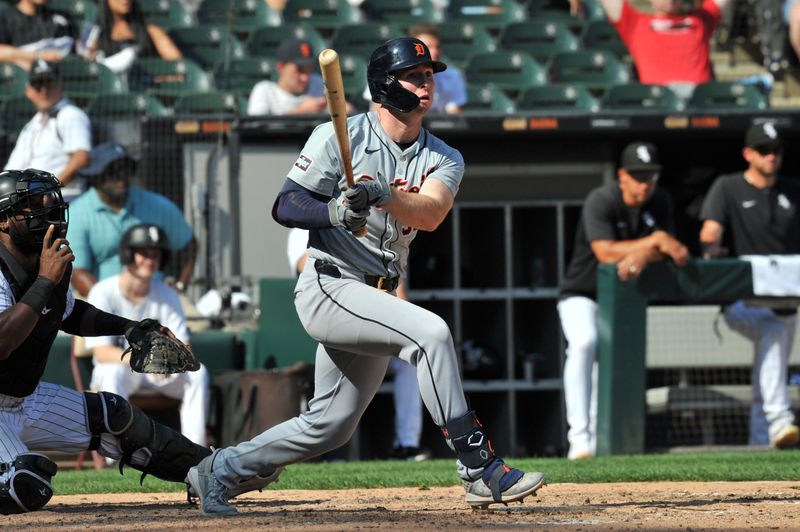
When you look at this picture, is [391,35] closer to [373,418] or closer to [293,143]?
[293,143]

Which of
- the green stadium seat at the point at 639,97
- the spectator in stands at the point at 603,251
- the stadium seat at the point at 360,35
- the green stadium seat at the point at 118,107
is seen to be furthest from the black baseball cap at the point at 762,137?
the green stadium seat at the point at 118,107

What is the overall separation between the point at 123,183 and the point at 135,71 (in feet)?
8.12

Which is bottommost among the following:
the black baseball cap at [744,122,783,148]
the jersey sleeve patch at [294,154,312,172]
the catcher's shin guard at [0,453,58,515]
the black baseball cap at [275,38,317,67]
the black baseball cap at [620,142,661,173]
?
the catcher's shin guard at [0,453,58,515]

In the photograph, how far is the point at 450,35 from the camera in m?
11.5

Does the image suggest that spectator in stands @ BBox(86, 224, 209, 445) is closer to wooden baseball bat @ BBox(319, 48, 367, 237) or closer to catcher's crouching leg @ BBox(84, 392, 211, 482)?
catcher's crouching leg @ BBox(84, 392, 211, 482)

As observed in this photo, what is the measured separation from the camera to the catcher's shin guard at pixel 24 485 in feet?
14.2

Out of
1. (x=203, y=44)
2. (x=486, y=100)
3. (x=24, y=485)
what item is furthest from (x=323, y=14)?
(x=24, y=485)

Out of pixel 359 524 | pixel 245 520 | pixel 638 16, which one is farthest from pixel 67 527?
pixel 638 16

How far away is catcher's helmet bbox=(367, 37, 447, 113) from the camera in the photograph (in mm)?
4480

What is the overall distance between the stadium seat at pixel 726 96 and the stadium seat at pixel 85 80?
174 inches

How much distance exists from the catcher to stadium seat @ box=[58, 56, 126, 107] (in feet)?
17.7

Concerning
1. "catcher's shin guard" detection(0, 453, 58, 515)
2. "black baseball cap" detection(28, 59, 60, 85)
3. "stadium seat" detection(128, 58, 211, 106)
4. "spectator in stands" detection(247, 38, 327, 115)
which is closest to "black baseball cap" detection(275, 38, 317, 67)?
"spectator in stands" detection(247, 38, 327, 115)

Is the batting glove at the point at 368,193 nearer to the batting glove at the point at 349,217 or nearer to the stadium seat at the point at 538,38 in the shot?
the batting glove at the point at 349,217

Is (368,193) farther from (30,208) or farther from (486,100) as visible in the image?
(486,100)
